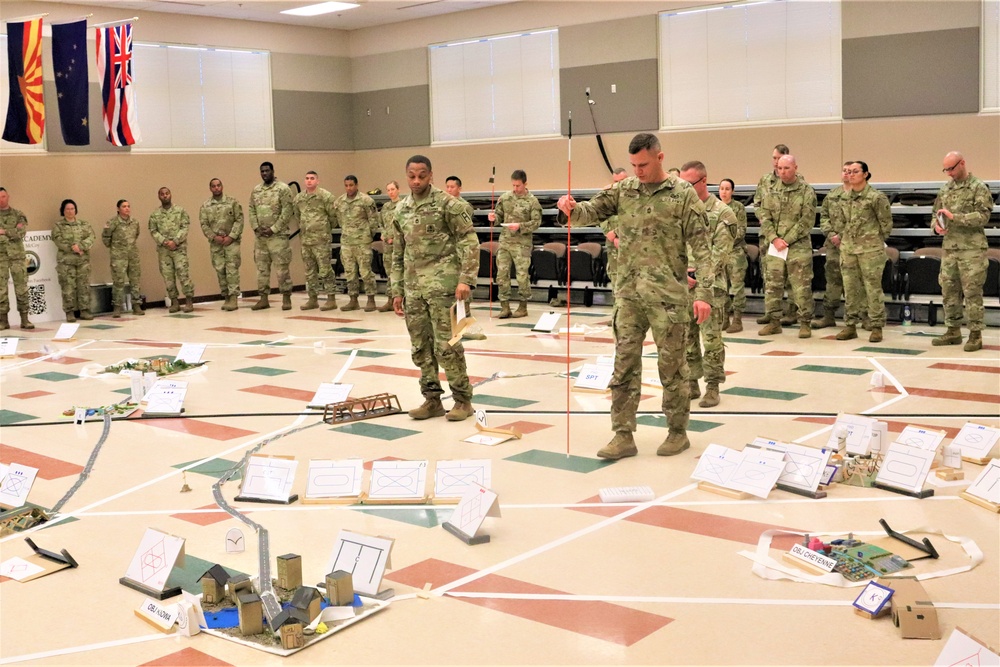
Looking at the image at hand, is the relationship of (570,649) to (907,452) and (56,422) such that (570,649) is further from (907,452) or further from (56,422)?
(56,422)

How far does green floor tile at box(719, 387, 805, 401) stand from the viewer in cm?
828

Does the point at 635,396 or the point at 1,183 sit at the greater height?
the point at 1,183

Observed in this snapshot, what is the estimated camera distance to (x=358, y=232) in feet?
50.4

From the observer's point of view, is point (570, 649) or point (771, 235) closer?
point (570, 649)

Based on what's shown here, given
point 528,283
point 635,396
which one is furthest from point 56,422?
point 528,283

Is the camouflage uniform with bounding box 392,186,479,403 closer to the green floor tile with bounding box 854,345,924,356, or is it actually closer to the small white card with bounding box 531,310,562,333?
the small white card with bounding box 531,310,562,333

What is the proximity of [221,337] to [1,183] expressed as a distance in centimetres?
493

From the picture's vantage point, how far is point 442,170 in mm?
18406

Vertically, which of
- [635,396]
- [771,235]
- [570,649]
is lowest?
[570,649]

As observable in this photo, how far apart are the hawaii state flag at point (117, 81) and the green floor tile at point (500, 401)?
8.08m

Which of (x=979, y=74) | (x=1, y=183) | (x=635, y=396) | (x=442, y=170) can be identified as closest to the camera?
(x=635, y=396)

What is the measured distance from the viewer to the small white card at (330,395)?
26.8ft

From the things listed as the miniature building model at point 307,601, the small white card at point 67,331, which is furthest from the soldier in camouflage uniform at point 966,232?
the small white card at point 67,331

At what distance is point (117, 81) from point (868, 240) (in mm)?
9819
